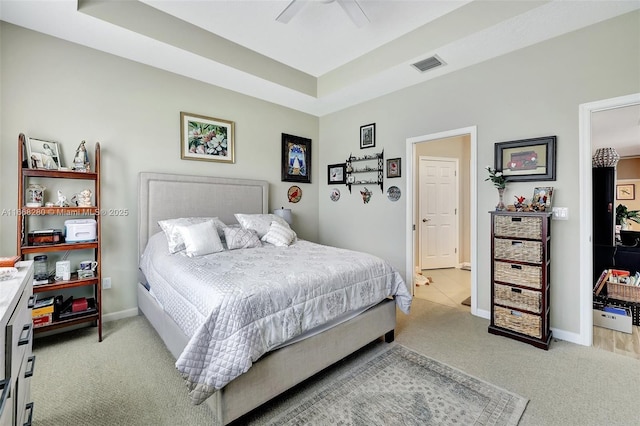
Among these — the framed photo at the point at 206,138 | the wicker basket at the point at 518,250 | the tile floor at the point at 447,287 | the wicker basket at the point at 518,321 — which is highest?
the framed photo at the point at 206,138

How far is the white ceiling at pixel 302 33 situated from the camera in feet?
7.82

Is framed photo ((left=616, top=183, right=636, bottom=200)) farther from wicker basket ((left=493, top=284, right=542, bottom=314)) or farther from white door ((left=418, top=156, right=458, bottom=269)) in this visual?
wicker basket ((left=493, top=284, right=542, bottom=314))

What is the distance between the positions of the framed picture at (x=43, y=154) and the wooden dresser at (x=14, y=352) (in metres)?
1.69

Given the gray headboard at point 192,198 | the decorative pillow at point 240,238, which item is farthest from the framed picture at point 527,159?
the gray headboard at point 192,198

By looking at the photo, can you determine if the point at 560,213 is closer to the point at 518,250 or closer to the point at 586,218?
the point at 586,218

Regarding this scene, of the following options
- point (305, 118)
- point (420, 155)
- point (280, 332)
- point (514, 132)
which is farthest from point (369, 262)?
point (420, 155)

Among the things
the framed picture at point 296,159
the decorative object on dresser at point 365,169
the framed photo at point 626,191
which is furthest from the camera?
the framed photo at point 626,191

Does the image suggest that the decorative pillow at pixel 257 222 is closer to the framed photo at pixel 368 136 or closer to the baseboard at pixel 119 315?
the baseboard at pixel 119 315

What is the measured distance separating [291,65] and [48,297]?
370cm

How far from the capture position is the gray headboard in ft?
10.1

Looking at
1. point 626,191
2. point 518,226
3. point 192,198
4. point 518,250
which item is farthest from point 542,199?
point 626,191

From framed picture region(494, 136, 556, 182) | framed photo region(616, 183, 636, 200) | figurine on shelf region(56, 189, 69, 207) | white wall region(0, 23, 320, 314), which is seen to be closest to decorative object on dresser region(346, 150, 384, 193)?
framed picture region(494, 136, 556, 182)

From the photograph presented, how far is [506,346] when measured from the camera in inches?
97.7

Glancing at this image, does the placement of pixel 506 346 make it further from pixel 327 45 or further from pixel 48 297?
pixel 48 297
